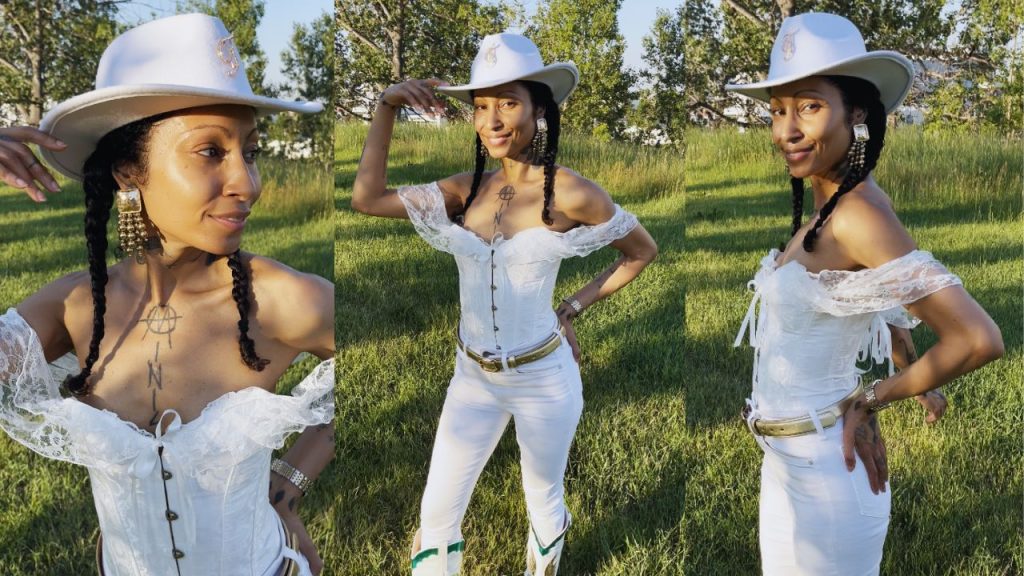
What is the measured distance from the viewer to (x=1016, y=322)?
10.4 feet

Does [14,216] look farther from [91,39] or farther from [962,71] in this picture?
[962,71]

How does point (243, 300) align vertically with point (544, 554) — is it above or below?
above

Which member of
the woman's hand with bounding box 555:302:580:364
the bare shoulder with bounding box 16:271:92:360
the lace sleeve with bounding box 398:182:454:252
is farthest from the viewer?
the woman's hand with bounding box 555:302:580:364

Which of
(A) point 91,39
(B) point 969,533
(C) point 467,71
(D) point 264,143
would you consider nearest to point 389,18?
(C) point 467,71

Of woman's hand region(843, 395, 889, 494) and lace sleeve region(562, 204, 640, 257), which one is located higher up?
lace sleeve region(562, 204, 640, 257)

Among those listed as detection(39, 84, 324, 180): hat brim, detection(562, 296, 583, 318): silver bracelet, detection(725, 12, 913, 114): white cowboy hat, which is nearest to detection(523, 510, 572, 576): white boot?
detection(562, 296, 583, 318): silver bracelet

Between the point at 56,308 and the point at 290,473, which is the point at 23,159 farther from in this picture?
the point at 290,473

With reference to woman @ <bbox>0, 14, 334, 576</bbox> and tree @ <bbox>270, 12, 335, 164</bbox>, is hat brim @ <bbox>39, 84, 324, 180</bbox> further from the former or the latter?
tree @ <bbox>270, 12, 335, 164</bbox>

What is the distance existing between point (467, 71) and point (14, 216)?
155cm

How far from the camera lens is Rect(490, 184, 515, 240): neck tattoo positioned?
2377 mm

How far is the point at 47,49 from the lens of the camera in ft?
7.29

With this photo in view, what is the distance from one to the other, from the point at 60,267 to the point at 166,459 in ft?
4.09

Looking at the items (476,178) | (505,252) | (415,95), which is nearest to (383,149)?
(415,95)

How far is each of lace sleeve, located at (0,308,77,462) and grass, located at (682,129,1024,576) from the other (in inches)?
78.8
